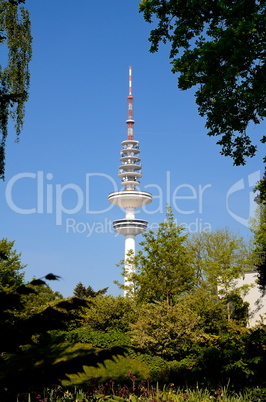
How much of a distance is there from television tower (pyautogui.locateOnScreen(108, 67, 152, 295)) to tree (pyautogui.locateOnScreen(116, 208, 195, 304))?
290ft

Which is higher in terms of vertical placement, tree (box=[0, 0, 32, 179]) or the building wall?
tree (box=[0, 0, 32, 179])

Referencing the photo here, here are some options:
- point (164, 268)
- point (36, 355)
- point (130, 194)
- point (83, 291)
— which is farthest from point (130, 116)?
point (36, 355)

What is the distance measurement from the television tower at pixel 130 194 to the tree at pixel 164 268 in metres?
88.3

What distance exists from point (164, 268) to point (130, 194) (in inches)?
3583

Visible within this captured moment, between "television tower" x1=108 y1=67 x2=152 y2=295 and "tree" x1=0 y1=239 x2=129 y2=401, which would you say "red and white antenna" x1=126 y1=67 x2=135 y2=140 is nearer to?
"television tower" x1=108 y1=67 x2=152 y2=295

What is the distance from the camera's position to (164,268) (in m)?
33.8

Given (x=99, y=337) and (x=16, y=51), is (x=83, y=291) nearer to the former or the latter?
(x=99, y=337)

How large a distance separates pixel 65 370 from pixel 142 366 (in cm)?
1346

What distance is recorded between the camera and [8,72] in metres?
18.0

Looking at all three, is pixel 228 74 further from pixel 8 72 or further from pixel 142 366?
pixel 142 366

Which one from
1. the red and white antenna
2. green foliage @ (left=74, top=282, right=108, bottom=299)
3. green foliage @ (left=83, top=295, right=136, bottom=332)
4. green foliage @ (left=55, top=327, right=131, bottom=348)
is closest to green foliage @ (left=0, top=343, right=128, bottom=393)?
green foliage @ (left=55, top=327, right=131, bottom=348)

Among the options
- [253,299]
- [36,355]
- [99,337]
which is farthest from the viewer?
[253,299]

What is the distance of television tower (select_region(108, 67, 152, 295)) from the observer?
124500 mm

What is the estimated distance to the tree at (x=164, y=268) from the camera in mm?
33125
